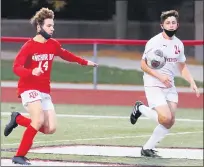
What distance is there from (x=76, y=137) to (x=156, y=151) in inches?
90.2

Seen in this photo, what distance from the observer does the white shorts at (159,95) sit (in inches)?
419

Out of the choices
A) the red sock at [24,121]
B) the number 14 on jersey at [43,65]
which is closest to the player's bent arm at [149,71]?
the number 14 on jersey at [43,65]

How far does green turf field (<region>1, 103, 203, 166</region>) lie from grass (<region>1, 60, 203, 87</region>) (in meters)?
2.09

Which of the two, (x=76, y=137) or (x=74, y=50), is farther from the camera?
(x=74, y=50)

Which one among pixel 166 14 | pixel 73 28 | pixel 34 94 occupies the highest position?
pixel 166 14

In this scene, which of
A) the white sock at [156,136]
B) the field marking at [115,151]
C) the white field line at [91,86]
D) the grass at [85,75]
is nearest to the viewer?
the white sock at [156,136]

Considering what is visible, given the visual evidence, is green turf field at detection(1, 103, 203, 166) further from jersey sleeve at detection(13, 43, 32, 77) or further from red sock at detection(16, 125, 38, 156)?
jersey sleeve at detection(13, 43, 32, 77)

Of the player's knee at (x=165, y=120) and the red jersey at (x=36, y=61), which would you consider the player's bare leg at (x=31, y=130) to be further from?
the player's knee at (x=165, y=120)

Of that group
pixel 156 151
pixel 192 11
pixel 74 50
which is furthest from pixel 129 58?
pixel 156 151

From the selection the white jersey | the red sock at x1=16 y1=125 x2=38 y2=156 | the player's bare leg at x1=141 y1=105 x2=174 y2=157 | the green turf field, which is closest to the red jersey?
the red sock at x1=16 y1=125 x2=38 y2=156

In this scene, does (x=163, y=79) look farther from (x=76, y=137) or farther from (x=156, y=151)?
(x=76, y=137)

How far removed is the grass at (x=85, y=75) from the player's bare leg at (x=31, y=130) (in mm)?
9158

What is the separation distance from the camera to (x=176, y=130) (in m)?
14.0

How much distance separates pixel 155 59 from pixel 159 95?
0.45 m
